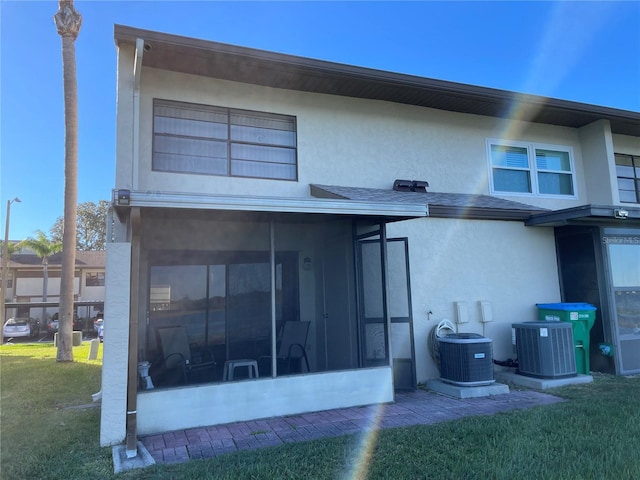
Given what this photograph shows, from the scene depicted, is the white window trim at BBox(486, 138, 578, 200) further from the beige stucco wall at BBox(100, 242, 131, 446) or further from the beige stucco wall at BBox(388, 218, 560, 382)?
the beige stucco wall at BBox(100, 242, 131, 446)

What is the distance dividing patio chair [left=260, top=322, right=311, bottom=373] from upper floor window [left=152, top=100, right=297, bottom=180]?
2.61m

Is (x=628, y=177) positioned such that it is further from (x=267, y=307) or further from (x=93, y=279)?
(x=93, y=279)

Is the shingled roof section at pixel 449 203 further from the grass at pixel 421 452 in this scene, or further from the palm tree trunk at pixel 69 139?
Answer: the palm tree trunk at pixel 69 139

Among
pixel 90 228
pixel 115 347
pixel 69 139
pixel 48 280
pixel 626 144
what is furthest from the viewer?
pixel 90 228

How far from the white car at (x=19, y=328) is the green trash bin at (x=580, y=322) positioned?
93.1ft

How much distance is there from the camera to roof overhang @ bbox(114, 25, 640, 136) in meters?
6.61

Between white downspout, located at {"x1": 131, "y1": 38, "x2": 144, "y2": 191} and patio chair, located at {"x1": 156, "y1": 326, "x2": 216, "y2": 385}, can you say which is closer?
white downspout, located at {"x1": 131, "y1": 38, "x2": 144, "y2": 191}

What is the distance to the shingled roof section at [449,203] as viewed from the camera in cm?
745

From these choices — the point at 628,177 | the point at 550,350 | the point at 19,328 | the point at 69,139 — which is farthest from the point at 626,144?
the point at 19,328

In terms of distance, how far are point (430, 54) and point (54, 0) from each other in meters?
11.0

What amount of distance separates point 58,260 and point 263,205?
39103 mm

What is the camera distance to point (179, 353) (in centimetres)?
711

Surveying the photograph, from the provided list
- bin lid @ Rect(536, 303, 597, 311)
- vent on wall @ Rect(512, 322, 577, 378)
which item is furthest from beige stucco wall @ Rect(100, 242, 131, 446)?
bin lid @ Rect(536, 303, 597, 311)

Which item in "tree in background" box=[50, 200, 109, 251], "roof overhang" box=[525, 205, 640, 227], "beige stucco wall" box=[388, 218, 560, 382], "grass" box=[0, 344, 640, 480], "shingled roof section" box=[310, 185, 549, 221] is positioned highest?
"tree in background" box=[50, 200, 109, 251]
